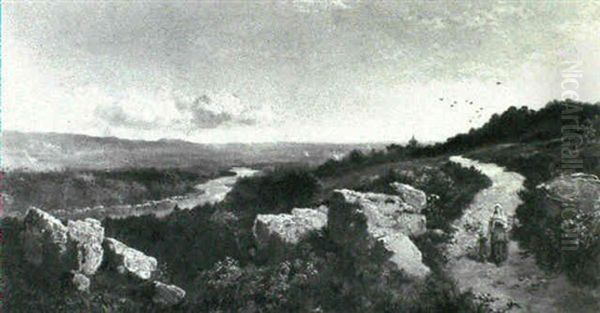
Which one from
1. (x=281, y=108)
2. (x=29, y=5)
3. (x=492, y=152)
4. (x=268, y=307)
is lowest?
(x=268, y=307)

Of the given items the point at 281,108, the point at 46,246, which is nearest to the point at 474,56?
the point at 281,108

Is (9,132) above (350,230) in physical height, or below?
above

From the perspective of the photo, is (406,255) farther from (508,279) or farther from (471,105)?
(471,105)

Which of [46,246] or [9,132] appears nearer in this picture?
[46,246]

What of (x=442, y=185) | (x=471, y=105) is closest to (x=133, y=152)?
(x=442, y=185)

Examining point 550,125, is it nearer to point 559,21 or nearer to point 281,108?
point 559,21

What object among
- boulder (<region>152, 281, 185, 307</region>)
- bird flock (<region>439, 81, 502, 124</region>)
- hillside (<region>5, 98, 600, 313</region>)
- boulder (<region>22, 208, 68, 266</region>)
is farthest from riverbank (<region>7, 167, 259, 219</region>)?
bird flock (<region>439, 81, 502, 124</region>)

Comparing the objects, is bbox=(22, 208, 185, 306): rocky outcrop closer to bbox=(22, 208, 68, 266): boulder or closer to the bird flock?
bbox=(22, 208, 68, 266): boulder
